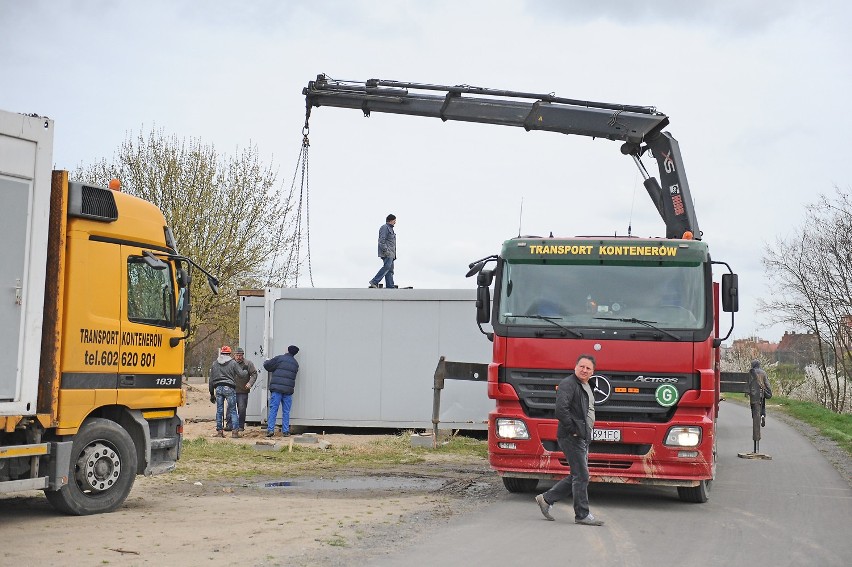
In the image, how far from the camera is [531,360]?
1121 centimetres

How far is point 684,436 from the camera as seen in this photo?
10938 millimetres

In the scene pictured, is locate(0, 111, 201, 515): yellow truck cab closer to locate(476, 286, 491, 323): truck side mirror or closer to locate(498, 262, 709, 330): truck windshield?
locate(476, 286, 491, 323): truck side mirror

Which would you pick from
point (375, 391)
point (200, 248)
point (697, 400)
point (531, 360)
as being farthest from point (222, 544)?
point (200, 248)

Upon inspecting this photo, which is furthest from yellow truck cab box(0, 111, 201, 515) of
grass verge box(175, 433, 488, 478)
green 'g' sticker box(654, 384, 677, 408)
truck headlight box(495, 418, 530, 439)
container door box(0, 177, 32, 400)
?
green 'g' sticker box(654, 384, 677, 408)

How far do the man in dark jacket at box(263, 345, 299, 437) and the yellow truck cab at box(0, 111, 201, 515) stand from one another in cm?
804

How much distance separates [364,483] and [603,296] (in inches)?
163

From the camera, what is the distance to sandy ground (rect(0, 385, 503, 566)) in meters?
7.86

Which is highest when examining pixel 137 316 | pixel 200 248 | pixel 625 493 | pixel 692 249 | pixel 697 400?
pixel 200 248

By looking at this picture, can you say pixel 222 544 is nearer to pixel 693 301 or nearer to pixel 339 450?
pixel 693 301

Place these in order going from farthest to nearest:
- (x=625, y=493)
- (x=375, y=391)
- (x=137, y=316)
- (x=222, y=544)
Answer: (x=375, y=391), (x=625, y=493), (x=137, y=316), (x=222, y=544)

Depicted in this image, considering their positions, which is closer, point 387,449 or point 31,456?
point 31,456

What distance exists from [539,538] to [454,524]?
991 mm

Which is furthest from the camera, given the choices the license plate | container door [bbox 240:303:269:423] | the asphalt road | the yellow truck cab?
container door [bbox 240:303:269:423]

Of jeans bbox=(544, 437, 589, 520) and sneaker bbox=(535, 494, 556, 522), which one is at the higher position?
jeans bbox=(544, 437, 589, 520)
